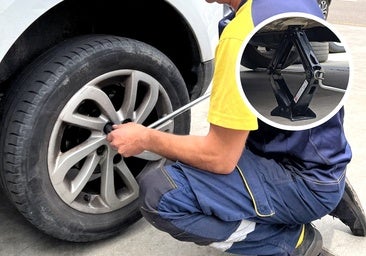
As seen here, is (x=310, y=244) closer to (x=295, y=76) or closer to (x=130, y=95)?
(x=295, y=76)

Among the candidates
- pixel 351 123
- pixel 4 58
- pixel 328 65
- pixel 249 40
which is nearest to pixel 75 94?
pixel 4 58

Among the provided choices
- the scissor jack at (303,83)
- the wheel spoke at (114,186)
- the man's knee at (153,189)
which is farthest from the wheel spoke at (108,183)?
the scissor jack at (303,83)

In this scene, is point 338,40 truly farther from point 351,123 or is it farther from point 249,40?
point 351,123

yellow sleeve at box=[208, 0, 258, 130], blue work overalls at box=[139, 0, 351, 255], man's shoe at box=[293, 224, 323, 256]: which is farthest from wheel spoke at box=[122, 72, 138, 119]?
man's shoe at box=[293, 224, 323, 256]

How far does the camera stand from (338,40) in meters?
1.55

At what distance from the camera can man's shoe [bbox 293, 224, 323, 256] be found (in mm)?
1902

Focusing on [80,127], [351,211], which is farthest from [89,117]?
[351,211]

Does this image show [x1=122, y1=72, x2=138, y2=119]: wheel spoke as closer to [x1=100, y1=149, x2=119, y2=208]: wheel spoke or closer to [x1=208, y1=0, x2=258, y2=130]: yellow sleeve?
[x1=100, y1=149, x2=119, y2=208]: wheel spoke

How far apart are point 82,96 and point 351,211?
4.12ft

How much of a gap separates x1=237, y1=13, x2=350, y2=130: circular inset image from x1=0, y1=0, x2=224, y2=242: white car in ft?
1.93

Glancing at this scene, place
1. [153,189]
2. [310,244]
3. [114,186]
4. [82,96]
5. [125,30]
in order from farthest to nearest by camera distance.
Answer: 1. [125,30]
2. [114,186]
3. [310,244]
4. [82,96]
5. [153,189]

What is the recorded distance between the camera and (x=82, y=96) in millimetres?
1823

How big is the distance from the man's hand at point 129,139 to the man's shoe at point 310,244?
73cm

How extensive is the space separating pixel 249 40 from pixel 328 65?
12.4 inches
